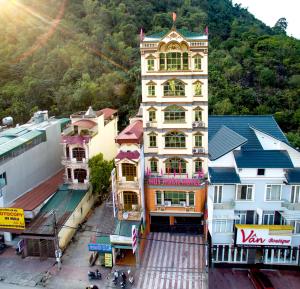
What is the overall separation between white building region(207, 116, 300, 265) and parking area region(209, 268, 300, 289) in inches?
30.2

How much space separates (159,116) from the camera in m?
30.0

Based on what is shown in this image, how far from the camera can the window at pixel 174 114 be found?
29688 millimetres

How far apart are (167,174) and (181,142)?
3.31 metres

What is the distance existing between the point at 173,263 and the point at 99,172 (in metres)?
12.2

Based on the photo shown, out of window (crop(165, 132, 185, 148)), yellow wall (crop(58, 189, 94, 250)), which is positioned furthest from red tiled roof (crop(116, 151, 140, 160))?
yellow wall (crop(58, 189, 94, 250))

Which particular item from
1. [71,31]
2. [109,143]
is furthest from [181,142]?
[71,31]

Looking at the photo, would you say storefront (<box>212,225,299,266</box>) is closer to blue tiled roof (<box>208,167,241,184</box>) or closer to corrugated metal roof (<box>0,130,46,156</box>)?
blue tiled roof (<box>208,167,241,184</box>)

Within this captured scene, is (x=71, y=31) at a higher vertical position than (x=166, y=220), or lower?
higher

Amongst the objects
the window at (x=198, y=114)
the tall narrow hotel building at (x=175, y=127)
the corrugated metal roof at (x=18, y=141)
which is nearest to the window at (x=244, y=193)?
the tall narrow hotel building at (x=175, y=127)

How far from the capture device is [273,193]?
85.6ft

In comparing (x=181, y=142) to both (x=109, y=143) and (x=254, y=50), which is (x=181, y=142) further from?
(x=254, y=50)

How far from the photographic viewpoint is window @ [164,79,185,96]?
29.3 metres

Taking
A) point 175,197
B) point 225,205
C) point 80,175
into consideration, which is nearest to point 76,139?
point 80,175

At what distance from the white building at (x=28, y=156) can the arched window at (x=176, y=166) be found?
1516cm
